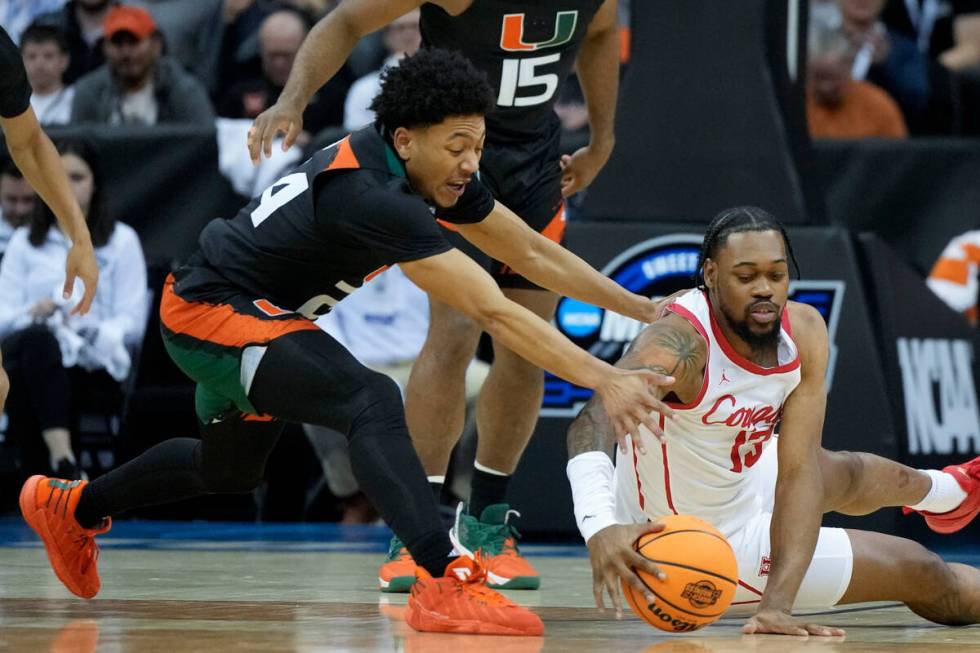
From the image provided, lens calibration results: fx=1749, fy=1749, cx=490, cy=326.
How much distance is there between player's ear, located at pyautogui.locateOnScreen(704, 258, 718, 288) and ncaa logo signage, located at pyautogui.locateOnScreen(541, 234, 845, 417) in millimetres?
2614

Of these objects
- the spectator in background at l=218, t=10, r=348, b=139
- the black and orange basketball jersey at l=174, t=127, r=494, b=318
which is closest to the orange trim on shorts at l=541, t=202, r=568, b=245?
the black and orange basketball jersey at l=174, t=127, r=494, b=318

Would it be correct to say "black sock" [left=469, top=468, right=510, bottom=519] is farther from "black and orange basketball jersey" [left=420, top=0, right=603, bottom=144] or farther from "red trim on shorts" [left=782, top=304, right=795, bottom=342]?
"red trim on shorts" [left=782, top=304, right=795, bottom=342]

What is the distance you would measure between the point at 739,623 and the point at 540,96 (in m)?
2.05

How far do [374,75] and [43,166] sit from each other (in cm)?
518

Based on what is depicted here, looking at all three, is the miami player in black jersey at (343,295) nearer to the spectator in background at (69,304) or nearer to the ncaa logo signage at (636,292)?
the ncaa logo signage at (636,292)

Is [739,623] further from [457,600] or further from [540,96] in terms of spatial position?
[540,96]

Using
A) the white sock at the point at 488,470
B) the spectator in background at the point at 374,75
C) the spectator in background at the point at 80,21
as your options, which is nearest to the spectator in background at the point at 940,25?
the spectator in background at the point at 374,75

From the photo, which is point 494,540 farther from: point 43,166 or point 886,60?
point 886,60

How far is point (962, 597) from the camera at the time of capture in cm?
478

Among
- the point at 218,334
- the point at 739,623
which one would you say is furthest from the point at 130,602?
the point at 739,623

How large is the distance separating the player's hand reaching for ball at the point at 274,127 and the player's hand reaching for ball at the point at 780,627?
6.01 ft

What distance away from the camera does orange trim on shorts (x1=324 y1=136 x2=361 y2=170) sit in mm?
4547

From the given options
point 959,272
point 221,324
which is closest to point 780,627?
point 221,324

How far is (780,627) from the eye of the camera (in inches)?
167
